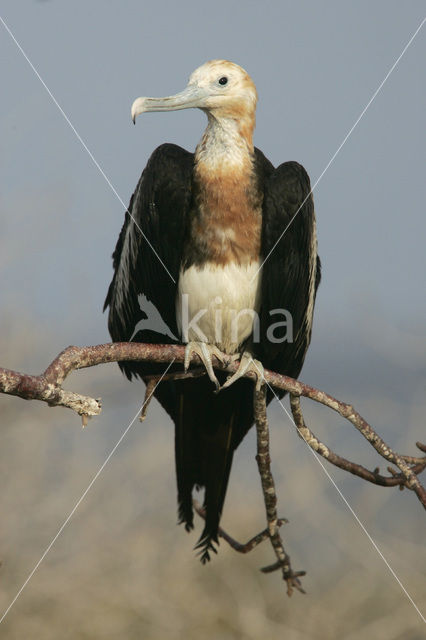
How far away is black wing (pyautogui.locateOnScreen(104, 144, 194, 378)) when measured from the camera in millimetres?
1455

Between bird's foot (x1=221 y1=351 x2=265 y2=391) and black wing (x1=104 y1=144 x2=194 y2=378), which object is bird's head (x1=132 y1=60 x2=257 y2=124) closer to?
black wing (x1=104 y1=144 x2=194 y2=378)

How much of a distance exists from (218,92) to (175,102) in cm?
9

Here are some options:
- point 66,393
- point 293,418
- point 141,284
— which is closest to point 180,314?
point 141,284

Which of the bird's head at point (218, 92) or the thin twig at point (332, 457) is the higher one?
the bird's head at point (218, 92)

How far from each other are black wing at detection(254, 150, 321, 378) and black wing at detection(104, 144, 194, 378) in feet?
0.53

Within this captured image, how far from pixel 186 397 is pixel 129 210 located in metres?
0.40

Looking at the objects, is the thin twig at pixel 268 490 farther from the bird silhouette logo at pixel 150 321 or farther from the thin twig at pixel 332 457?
the bird silhouette logo at pixel 150 321

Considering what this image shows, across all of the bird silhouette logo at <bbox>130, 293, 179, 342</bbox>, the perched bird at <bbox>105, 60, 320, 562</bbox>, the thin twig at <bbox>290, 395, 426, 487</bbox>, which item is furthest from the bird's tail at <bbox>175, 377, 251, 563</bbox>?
the thin twig at <bbox>290, 395, 426, 487</bbox>

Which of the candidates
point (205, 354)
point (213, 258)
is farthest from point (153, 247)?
point (205, 354)

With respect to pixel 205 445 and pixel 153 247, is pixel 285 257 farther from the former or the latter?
pixel 205 445

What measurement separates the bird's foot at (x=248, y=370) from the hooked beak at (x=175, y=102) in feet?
1.62

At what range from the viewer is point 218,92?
149cm

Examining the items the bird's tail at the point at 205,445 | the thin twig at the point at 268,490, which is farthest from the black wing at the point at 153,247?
the thin twig at the point at 268,490

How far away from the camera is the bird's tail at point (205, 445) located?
1.55 metres
